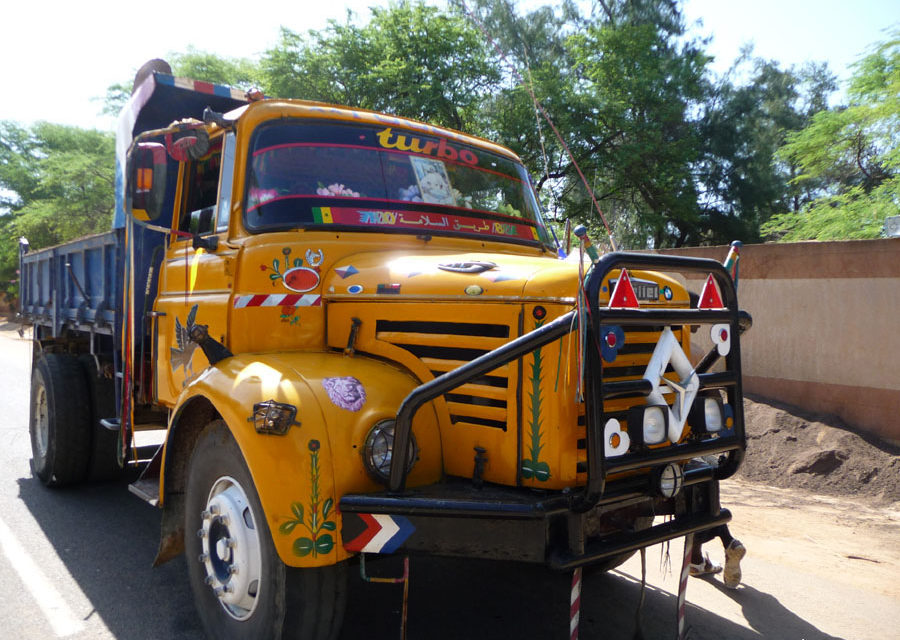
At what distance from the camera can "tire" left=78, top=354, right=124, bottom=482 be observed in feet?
18.9

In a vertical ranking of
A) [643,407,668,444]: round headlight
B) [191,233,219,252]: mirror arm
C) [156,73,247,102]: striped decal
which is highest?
[156,73,247,102]: striped decal

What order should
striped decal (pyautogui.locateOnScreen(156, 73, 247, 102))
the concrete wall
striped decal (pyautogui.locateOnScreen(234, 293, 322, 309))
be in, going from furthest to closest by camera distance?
1. the concrete wall
2. striped decal (pyautogui.locateOnScreen(156, 73, 247, 102))
3. striped decal (pyautogui.locateOnScreen(234, 293, 322, 309))

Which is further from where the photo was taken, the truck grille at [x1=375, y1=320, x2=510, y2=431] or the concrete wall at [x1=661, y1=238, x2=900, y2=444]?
the concrete wall at [x1=661, y1=238, x2=900, y2=444]

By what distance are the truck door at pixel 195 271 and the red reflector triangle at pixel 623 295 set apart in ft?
6.23

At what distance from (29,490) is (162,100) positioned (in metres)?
3.43

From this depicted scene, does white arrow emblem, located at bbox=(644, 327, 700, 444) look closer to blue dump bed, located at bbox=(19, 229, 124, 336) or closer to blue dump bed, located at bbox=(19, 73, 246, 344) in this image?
blue dump bed, located at bbox=(19, 73, 246, 344)

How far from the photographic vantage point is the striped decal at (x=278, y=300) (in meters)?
3.48

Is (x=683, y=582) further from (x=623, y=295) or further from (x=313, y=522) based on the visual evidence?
(x=313, y=522)

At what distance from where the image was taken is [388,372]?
10.1 ft

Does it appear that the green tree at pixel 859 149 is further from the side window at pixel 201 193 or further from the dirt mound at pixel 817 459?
the side window at pixel 201 193

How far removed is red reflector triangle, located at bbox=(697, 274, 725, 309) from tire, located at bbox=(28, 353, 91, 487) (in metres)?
4.80

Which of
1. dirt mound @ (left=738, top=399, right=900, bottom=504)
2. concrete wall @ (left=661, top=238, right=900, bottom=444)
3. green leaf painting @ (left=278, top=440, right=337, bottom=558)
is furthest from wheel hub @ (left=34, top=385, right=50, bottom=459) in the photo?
concrete wall @ (left=661, top=238, right=900, bottom=444)

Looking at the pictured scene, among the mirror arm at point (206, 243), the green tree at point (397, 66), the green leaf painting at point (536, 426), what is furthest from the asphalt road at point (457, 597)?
the green tree at point (397, 66)

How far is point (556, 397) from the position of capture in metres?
2.68
